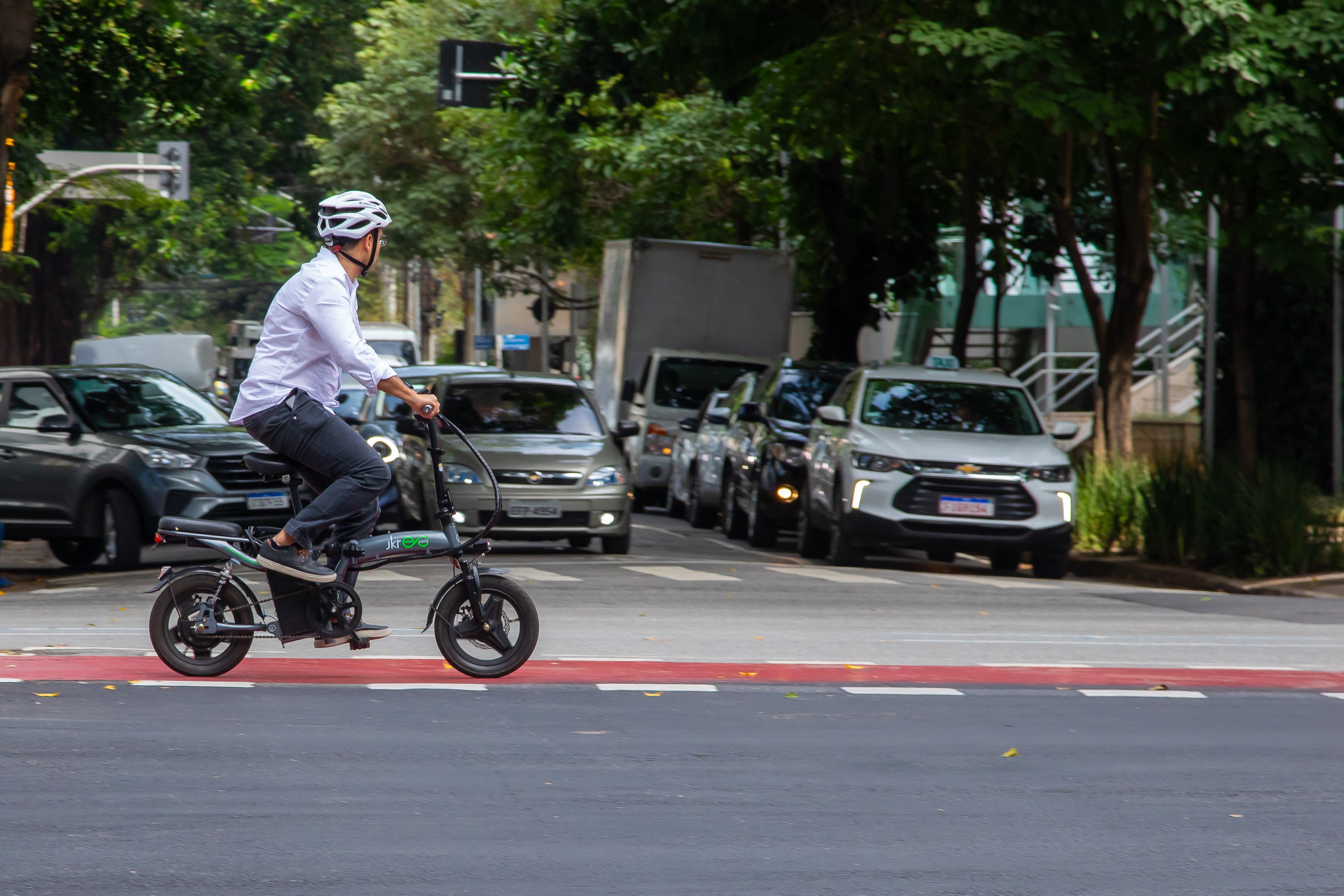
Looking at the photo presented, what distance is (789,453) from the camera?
18250 mm

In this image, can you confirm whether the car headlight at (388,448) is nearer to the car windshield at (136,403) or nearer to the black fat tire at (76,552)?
the car windshield at (136,403)

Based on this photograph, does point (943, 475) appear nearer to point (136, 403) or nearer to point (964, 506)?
point (964, 506)

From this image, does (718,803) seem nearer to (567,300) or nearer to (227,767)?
(227,767)

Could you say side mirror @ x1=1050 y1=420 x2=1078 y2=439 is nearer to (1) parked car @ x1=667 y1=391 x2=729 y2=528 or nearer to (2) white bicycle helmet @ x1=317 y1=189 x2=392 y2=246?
(1) parked car @ x1=667 y1=391 x2=729 y2=528

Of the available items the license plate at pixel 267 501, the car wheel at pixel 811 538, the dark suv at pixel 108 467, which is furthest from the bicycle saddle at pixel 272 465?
the car wheel at pixel 811 538

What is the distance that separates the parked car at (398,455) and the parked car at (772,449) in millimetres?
2604

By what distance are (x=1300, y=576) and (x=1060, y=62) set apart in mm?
4259

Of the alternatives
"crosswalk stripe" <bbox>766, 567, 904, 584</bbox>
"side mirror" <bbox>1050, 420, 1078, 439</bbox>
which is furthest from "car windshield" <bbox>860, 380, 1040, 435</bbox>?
"crosswalk stripe" <bbox>766, 567, 904, 584</bbox>

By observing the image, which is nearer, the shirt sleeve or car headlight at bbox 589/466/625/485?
the shirt sleeve

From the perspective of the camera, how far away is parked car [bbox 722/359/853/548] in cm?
1841

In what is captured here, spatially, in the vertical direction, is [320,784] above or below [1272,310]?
below

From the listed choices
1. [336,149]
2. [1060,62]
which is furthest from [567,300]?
[1060,62]

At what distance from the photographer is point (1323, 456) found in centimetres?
2059

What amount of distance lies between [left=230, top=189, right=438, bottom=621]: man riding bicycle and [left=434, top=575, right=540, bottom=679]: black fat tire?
0.54 m
